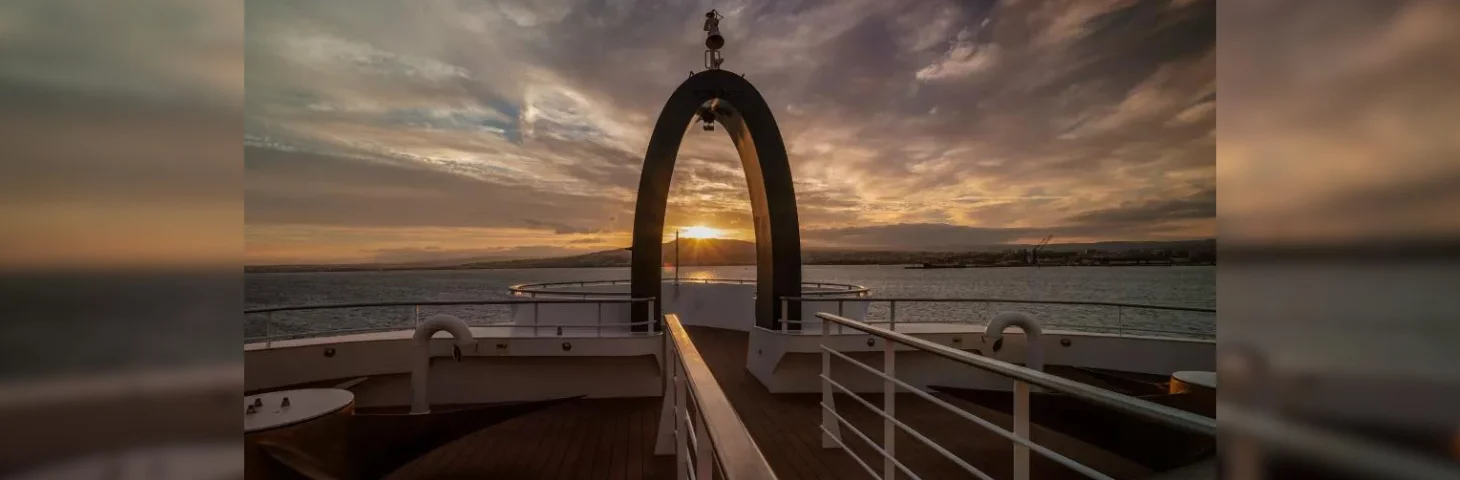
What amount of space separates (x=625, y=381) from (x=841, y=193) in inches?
419

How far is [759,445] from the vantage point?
427 centimetres

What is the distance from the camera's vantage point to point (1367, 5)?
1.36ft

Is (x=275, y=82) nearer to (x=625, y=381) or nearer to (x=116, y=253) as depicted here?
(x=116, y=253)

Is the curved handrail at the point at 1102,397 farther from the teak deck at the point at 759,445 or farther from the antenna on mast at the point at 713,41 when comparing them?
the antenna on mast at the point at 713,41

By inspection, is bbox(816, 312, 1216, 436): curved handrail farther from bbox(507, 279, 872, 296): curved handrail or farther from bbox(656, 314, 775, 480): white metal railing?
bbox(507, 279, 872, 296): curved handrail

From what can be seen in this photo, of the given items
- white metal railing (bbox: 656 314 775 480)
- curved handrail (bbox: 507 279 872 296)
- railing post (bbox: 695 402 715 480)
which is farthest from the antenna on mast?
railing post (bbox: 695 402 715 480)

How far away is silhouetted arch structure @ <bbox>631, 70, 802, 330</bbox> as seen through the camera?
21.7ft

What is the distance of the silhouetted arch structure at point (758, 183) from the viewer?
660 centimetres

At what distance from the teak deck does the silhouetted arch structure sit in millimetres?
1375

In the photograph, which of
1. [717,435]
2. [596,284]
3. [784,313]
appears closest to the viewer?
[717,435]

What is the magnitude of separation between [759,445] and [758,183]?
3.45m

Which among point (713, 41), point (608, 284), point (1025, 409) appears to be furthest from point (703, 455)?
point (608, 284)

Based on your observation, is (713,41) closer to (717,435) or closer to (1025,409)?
(1025,409)

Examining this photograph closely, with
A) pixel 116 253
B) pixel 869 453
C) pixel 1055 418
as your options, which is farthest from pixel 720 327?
pixel 116 253
